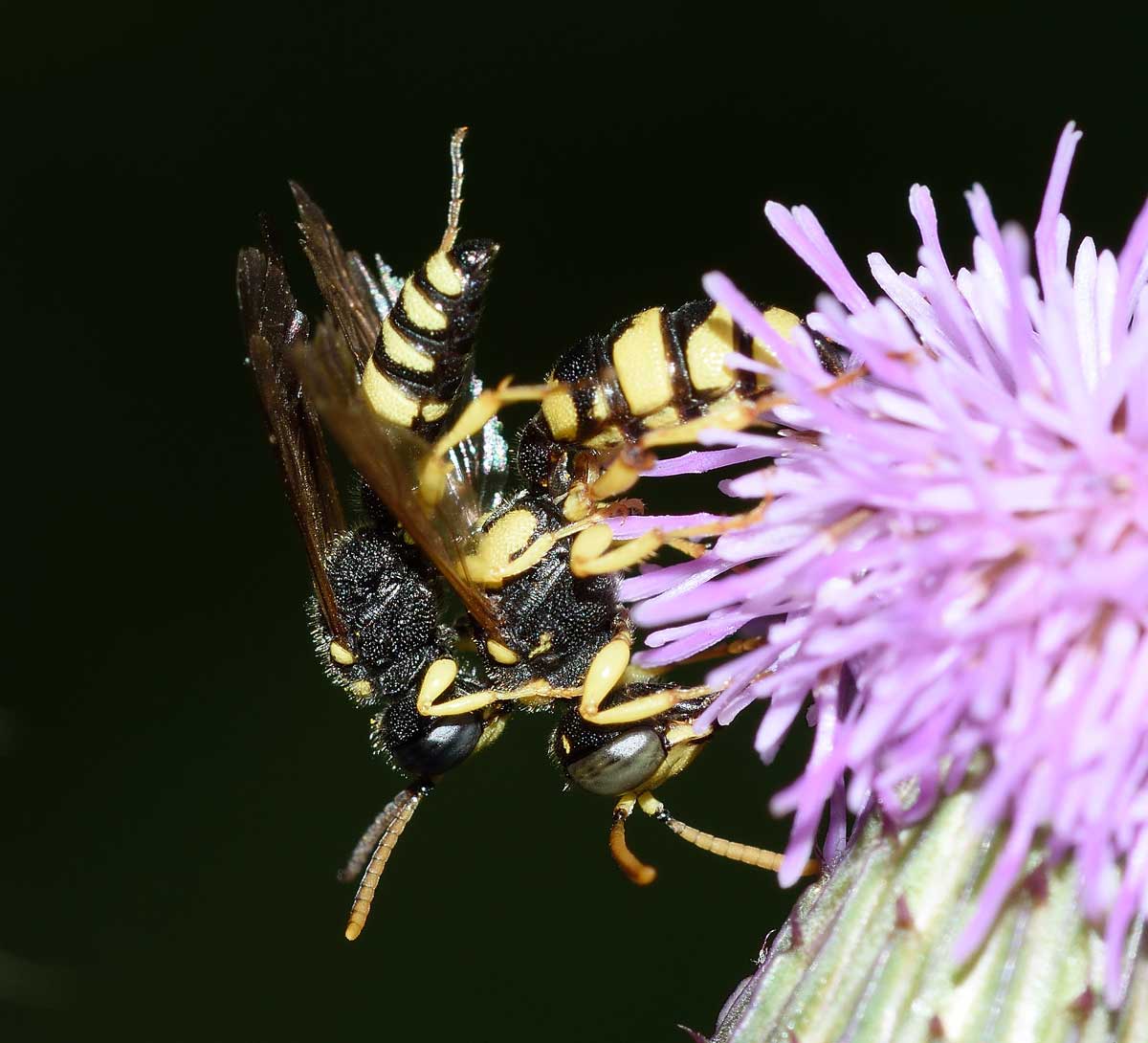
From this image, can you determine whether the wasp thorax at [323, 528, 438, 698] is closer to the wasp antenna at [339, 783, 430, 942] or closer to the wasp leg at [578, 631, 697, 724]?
the wasp antenna at [339, 783, 430, 942]

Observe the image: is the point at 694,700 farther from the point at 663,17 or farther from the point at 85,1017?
the point at 663,17

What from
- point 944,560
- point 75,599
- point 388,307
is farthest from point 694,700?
point 75,599

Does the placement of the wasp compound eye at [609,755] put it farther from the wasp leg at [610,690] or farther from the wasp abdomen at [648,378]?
the wasp abdomen at [648,378]

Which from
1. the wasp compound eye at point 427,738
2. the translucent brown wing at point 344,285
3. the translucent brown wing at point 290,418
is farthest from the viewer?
the translucent brown wing at point 344,285

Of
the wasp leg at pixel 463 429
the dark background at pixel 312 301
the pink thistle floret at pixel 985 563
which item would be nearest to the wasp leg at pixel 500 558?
the wasp leg at pixel 463 429

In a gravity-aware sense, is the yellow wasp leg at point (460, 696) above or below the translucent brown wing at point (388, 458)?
below

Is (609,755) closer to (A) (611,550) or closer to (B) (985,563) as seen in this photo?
(A) (611,550)
